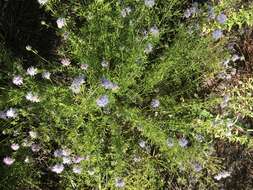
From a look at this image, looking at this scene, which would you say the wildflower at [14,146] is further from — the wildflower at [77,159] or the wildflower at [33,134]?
the wildflower at [77,159]

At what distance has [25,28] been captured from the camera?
12.1 feet

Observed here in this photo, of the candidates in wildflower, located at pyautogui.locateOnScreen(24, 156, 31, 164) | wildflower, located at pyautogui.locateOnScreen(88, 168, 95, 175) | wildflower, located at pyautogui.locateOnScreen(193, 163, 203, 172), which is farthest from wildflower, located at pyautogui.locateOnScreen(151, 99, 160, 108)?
wildflower, located at pyautogui.locateOnScreen(24, 156, 31, 164)

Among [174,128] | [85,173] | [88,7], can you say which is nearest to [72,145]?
[85,173]

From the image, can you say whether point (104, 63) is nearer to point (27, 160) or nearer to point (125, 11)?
point (125, 11)

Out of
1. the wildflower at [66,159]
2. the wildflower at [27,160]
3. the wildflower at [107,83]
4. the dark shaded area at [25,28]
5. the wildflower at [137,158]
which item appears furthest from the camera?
the dark shaded area at [25,28]

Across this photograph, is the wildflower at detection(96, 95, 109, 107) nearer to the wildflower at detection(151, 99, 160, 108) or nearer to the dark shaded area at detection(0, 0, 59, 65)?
the wildflower at detection(151, 99, 160, 108)

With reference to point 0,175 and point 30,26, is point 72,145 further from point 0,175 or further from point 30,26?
point 30,26

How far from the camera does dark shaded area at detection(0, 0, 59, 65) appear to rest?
3.67m

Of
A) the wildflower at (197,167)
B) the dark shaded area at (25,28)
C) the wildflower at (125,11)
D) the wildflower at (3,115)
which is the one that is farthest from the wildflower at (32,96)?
the wildflower at (197,167)

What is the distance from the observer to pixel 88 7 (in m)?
3.10

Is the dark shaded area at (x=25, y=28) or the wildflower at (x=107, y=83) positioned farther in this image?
the dark shaded area at (x=25, y=28)

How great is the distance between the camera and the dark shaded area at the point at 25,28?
3.67 meters

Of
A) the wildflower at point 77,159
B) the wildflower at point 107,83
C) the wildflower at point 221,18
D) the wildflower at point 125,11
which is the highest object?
the wildflower at point 221,18

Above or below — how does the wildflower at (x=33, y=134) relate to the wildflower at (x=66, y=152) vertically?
above
